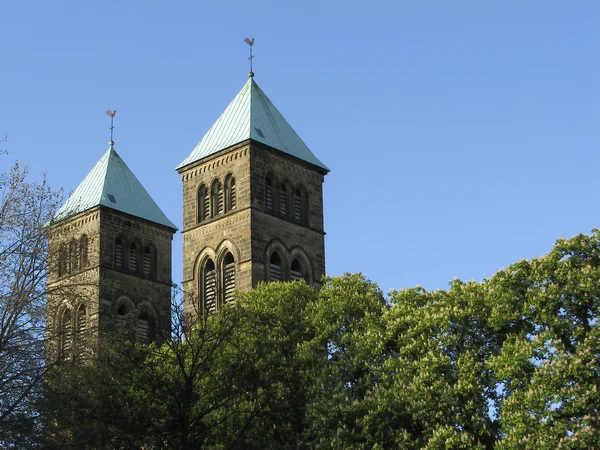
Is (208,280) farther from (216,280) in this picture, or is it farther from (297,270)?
(297,270)

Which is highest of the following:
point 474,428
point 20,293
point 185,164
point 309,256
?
point 185,164

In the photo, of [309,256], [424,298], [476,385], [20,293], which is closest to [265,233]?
[309,256]

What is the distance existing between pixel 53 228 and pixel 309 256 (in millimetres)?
20939

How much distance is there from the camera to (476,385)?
3089 cm

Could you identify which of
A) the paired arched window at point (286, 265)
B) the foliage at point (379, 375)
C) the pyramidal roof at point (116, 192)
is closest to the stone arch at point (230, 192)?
the paired arched window at point (286, 265)

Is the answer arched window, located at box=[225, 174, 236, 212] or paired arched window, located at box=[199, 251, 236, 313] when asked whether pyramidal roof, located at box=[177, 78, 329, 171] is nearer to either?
arched window, located at box=[225, 174, 236, 212]

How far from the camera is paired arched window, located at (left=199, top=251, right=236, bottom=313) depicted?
46625mm

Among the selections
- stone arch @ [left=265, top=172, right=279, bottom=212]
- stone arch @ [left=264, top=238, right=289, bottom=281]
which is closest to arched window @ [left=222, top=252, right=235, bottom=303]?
stone arch @ [left=264, top=238, right=289, bottom=281]

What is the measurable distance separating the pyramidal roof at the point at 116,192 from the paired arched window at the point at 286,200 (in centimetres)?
895

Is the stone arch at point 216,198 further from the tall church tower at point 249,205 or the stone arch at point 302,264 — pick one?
the stone arch at point 302,264

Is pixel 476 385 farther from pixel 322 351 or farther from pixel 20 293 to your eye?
pixel 20 293

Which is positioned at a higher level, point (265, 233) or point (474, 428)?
point (265, 233)

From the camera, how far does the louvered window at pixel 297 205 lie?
49.2 metres

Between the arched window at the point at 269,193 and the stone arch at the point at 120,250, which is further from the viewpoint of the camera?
the stone arch at the point at 120,250
